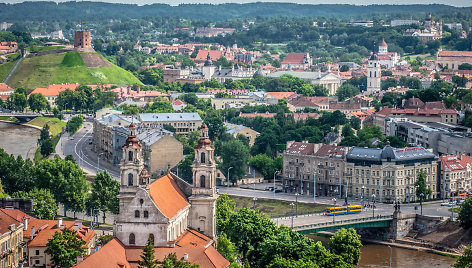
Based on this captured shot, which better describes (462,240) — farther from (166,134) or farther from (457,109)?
(457,109)

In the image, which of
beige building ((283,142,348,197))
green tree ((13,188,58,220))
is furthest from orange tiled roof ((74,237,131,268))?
beige building ((283,142,348,197))

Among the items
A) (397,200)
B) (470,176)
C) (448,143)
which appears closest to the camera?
(397,200)

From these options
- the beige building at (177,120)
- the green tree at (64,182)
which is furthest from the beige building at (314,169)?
the beige building at (177,120)

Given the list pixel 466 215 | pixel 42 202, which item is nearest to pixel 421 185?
pixel 466 215

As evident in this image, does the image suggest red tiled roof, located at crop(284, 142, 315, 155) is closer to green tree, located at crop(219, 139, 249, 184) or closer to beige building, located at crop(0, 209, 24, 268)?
green tree, located at crop(219, 139, 249, 184)

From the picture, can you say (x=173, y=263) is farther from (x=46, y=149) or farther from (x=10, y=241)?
(x=46, y=149)

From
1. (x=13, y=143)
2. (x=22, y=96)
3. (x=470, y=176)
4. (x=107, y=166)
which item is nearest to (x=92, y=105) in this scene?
(x=22, y=96)

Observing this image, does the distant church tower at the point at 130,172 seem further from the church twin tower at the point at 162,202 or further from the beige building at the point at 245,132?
the beige building at the point at 245,132
